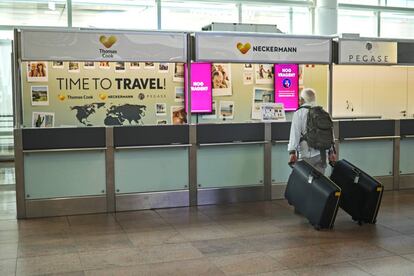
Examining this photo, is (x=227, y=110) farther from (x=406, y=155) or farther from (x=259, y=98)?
(x=406, y=155)

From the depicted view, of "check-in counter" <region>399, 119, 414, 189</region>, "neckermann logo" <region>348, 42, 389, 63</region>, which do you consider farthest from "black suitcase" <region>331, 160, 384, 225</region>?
"check-in counter" <region>399, 119, 414, 189</region>

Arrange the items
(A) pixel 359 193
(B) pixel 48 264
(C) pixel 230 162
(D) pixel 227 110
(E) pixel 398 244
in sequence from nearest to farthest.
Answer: (B) pixel 48 264 < (E) pixel 398 244 < (A) pixel 359 193 < (C) pixel 230 162 < (D) pixel 227 110

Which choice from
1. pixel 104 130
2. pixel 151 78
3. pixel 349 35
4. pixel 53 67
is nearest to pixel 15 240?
pixel 104 130

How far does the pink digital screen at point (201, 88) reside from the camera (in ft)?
29.1

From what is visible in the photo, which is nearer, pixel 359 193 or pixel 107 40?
pixel 359 193

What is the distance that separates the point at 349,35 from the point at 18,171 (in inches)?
203

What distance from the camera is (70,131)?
23.3ft

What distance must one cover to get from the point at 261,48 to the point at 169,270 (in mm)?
3992

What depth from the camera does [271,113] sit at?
8.16m

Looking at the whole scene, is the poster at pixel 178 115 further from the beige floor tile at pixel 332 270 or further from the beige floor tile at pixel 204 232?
the beige floor tile at pixel 332 270

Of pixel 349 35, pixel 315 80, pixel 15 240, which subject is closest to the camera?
pixel 15 240

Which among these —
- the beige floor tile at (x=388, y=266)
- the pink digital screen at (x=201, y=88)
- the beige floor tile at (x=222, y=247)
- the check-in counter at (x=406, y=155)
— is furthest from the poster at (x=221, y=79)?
the beige floor tile at (x=388, y=266)

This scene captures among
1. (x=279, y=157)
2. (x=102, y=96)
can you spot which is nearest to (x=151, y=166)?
(x=102, y=96)

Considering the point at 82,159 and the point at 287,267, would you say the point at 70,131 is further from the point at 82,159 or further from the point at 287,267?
the point at 287,267
